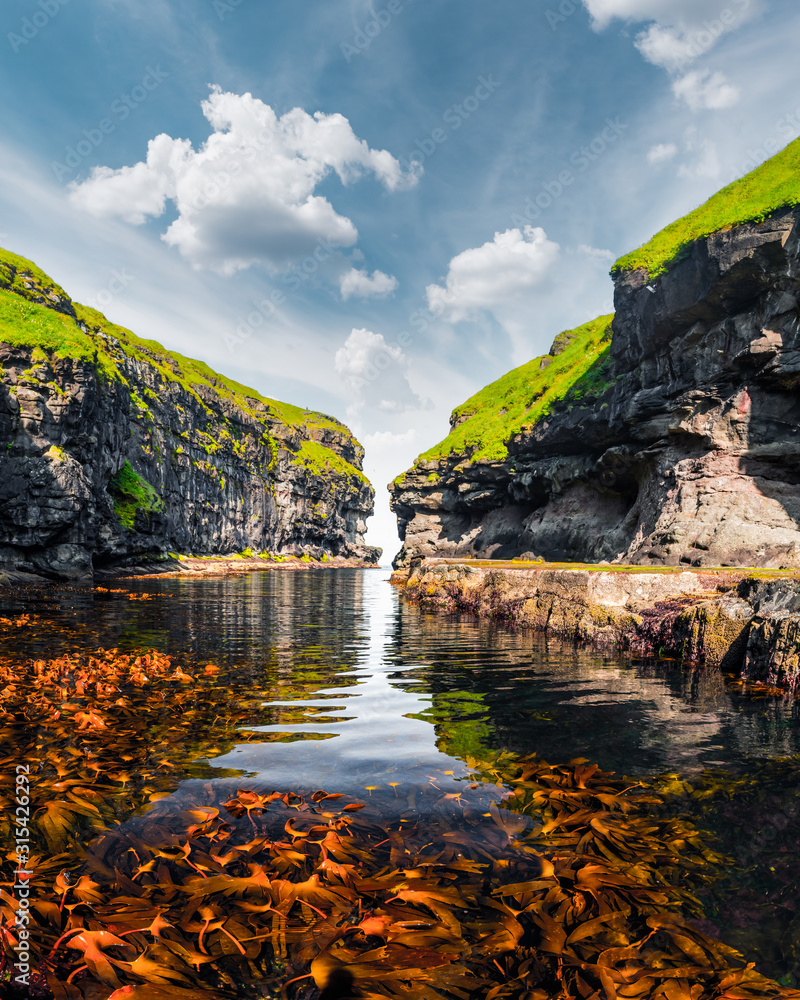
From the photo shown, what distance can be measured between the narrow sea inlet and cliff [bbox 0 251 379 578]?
4544 centimetres

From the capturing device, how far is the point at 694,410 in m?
38.5

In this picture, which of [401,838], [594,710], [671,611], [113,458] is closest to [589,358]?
[671,611]

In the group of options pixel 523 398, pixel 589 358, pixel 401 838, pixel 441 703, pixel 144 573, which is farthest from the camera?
pixel 523 398

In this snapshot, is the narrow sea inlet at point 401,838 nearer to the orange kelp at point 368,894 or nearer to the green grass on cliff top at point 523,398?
the orange kelp at point 368,894

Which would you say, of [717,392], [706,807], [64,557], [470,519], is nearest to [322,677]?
[706,807]

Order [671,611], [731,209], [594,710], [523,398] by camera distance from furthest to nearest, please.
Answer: [523,398] → [731,209] → [671,611] → [594,710]

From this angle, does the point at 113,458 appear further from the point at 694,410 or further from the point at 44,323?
the point at 694,410

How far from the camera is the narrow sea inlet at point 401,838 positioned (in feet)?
10.2

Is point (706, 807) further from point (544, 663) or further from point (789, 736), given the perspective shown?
point (544, 663)

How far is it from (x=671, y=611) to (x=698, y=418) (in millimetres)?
26999

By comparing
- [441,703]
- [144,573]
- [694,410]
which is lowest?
[144,573]

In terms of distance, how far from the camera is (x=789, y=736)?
26.7 ft

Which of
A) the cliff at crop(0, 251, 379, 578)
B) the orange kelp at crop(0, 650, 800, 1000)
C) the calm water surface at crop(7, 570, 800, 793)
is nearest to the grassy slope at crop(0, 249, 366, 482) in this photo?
the cliff at crop(0, 251, 379, 578)

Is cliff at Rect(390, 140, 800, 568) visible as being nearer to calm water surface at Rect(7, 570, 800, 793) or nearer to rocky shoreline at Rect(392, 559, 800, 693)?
rocky shoreline at Rect(392, 559, 800, 693)
